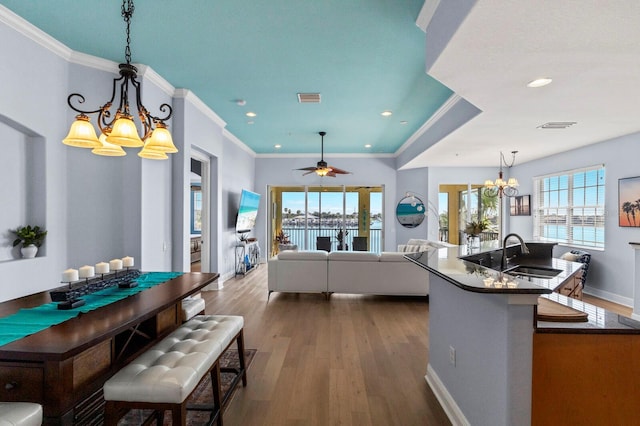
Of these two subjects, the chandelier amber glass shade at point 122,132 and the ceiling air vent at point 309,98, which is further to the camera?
the ceiling air vent at point 309,98

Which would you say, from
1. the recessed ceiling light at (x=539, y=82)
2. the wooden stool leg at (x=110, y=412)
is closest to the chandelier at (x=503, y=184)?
the recessed ceiling light at (x=539, y=82)

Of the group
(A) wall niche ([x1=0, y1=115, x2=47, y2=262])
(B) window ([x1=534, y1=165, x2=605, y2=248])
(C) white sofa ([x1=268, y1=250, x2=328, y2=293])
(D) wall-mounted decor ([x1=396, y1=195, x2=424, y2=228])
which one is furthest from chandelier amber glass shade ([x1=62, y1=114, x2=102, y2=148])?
(D) wall-mounted decor ([x1=396, y1=195, x2=424, y2=228])

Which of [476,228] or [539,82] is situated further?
[476,228]

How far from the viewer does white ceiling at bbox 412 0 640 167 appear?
179cm

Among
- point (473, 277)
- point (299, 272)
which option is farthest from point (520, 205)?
point (473, 277)

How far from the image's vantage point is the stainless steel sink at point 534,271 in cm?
290

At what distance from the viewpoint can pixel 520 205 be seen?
751cm

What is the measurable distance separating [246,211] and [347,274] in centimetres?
310

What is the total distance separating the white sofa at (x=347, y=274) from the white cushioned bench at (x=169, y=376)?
288 cm

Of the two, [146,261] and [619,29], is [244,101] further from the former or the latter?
[619,29]

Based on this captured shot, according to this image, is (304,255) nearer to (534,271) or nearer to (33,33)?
(534,271)

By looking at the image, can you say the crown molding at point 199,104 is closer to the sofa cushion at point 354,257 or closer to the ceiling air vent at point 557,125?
the sofa cushion at point 354,257

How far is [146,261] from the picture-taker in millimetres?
3625

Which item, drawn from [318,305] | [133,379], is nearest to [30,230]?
[133,379]
